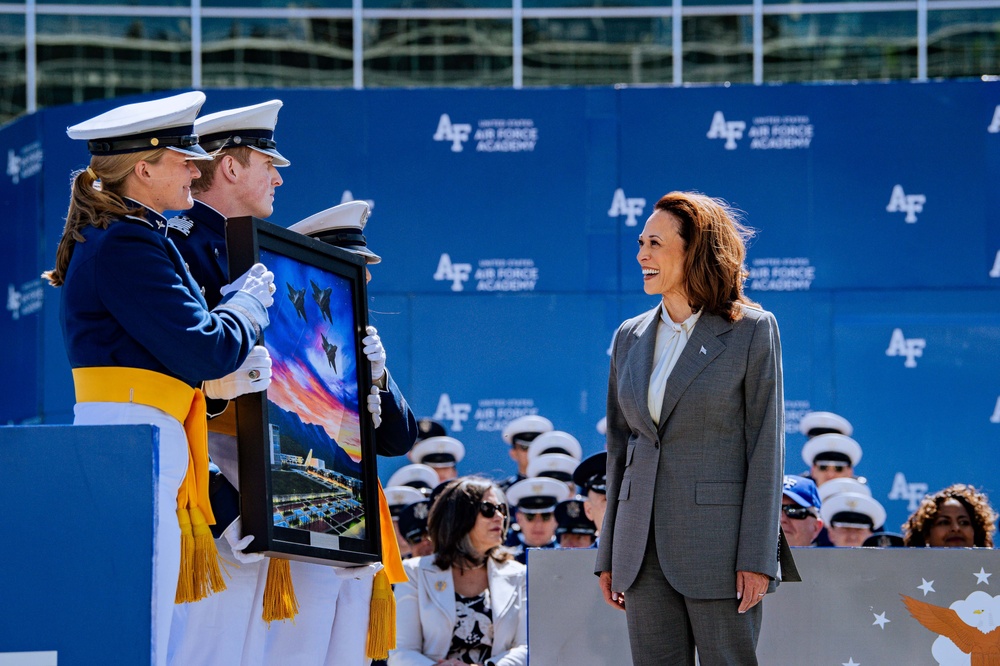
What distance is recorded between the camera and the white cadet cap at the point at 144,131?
335 centimetres

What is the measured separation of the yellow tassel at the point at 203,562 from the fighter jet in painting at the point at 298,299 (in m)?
0.62

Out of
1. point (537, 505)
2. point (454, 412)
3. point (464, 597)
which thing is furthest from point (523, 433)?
point (464, 597)

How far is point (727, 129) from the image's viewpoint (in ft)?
33.8

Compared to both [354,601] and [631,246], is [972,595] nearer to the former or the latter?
[354,601]

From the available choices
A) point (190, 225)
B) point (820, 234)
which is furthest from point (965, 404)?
point (190, 225)

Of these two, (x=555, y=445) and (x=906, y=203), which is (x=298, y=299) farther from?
(x=906, y=203)

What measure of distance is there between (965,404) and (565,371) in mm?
2767

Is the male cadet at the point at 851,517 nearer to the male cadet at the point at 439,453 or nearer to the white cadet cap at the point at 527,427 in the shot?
the white cadet cap at the point at 527,427

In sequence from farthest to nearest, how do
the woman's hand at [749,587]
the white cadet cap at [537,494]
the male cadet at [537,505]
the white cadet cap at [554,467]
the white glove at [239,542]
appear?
the white cadet cap at [554,467]
the white cadet cap at [537,494]
the male cadet at [537,505]
the woman's hand at [749,587]
the white glove at [239,542]

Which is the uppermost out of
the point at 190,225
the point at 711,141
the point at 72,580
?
the point at 711,141

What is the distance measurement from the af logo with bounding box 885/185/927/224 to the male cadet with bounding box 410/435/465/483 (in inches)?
138

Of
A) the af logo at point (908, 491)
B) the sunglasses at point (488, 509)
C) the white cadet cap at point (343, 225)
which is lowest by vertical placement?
the af logo at point (908, 491)

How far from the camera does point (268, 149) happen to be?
3.83 metres

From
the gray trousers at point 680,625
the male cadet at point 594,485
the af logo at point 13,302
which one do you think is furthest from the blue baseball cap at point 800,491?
the af logo at point 13,302
